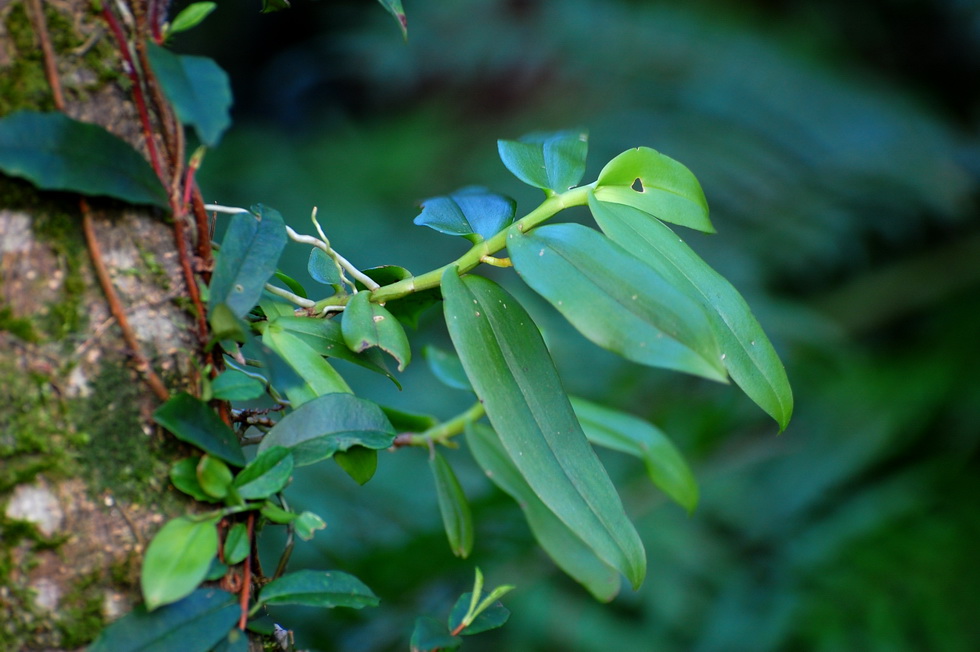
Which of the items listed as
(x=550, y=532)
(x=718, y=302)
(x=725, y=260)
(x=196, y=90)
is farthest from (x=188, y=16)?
(x=725, y=260)

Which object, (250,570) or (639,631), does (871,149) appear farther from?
(250,570)

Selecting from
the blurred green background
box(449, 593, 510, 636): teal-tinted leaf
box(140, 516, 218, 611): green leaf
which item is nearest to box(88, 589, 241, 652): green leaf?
box(140, 516, 218, 611): green leaf

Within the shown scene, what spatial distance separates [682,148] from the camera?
2.05 m

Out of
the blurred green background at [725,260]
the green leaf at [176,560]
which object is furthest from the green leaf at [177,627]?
the blurred green background at [725,260]

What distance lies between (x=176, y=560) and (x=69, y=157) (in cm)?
16

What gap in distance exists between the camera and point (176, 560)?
30cm

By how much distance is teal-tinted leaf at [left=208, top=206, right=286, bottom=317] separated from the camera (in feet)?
1.09

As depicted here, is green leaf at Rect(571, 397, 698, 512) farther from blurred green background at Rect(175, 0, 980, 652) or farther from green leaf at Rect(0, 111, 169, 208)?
blurred green background at Rect(175, 0, 980, 652)

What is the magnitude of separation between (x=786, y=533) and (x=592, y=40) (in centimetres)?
140

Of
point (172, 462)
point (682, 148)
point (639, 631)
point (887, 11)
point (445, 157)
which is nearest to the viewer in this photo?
point (172, 462)

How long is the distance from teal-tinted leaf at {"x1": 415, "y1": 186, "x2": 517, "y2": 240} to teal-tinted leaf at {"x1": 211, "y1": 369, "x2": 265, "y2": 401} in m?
0.12

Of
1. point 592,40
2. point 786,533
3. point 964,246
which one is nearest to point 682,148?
point 592,40

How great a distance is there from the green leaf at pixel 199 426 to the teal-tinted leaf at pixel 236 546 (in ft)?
0.09

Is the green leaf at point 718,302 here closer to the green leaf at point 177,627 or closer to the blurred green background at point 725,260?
the green leaf at point 177,627
